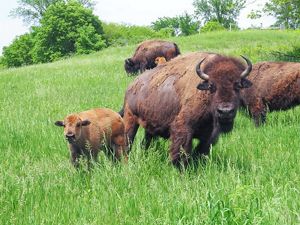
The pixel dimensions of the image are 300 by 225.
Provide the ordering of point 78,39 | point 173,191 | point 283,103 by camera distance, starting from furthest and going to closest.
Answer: point 78,39 → point 283,103 → point 173,191

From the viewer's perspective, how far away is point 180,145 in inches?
256

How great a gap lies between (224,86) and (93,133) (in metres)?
2.27

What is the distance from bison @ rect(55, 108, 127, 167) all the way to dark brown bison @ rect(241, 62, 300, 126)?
3.94 m

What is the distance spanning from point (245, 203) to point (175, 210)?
59cm

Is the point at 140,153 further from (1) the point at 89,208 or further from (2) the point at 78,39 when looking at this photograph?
(2) the point at 78,39

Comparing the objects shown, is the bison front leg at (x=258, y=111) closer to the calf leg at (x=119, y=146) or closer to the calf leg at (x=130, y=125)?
the calf leg at (x=130, y=125)

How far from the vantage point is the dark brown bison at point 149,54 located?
19.3 meters

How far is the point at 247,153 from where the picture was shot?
694 centimetres

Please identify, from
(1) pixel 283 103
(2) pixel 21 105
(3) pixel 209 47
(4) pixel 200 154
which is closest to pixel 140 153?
(4) pixel 200 154

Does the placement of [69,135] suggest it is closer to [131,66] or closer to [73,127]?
[73,127]

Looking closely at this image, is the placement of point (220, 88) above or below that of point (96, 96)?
above

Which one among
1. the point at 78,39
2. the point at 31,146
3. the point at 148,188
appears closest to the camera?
the point at 148,188

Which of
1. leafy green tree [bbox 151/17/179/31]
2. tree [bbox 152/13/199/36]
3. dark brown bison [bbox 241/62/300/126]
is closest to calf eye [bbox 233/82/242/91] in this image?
dark brown bison [bbox 241/62/300/126]

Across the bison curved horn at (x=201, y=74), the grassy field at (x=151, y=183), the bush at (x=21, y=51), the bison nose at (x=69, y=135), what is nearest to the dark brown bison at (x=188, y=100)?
the bison curved horn at (x=201, y=74)
